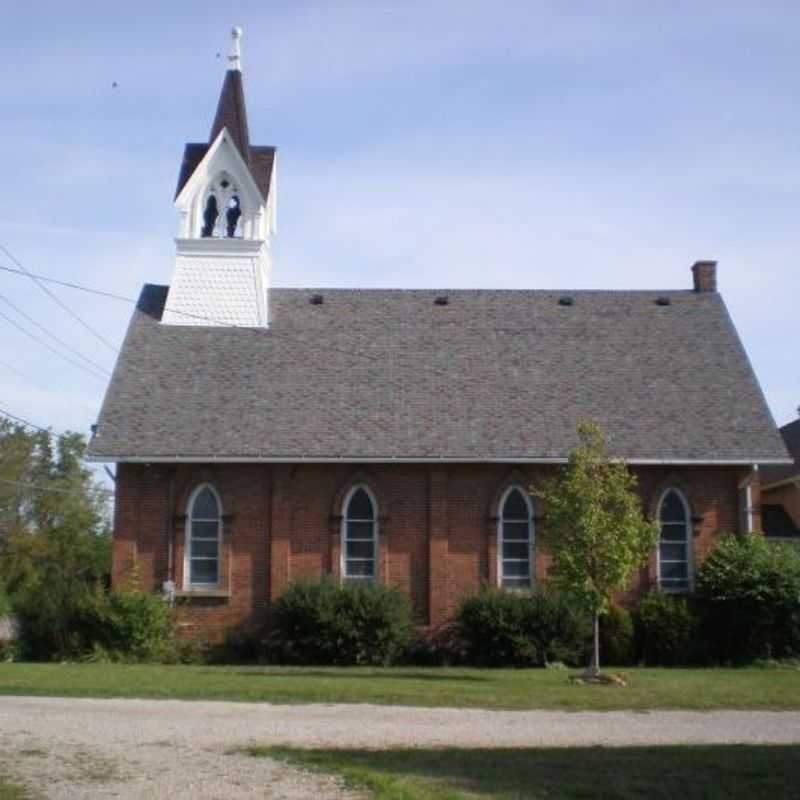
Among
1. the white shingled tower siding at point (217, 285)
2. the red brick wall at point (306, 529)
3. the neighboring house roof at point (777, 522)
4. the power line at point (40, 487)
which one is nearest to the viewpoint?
the red brick wall at point (306, 529)

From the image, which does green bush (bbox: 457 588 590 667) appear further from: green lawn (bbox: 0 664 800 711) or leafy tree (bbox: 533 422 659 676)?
leafy tree (bbox: 533 422 659 676)

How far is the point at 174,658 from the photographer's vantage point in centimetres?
2900

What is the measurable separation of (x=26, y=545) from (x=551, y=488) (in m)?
42.9

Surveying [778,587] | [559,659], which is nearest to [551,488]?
[559,659]

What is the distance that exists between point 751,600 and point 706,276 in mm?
11147

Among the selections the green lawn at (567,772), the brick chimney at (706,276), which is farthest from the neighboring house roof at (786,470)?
the green lawn at (567,772)

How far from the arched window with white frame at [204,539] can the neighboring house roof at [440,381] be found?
1368 mm

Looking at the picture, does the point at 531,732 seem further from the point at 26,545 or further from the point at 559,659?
the point at 26,545

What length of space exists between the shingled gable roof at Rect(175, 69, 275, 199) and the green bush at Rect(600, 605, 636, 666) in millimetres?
15080

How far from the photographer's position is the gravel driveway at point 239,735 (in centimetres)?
1152

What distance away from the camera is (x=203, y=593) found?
30406 millimetres

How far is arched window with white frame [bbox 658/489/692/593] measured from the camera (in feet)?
103

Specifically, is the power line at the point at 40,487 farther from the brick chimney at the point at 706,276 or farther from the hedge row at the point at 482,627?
the brick chimney at the point at 706,276

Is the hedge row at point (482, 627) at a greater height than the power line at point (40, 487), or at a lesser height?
lesser
